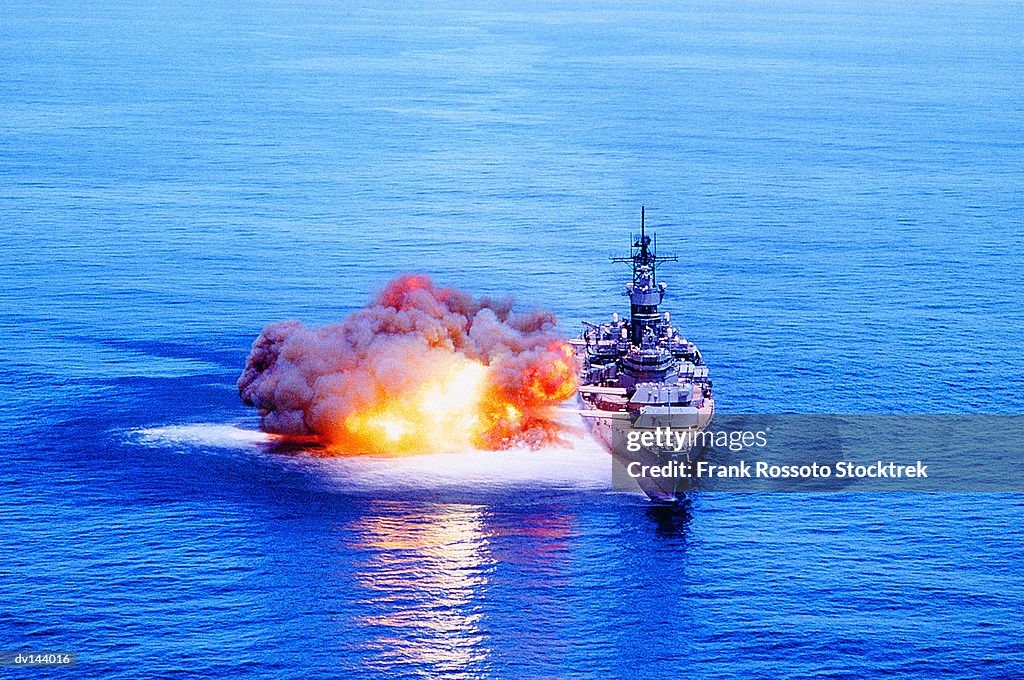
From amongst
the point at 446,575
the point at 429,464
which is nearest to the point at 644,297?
the point at 429,464

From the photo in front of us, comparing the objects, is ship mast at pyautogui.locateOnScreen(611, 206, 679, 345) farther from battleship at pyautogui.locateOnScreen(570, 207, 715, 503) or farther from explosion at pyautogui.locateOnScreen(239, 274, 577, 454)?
explosion at pyautogui.locateOnScreen(239, 274, 577, 454)

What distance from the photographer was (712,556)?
13962cm

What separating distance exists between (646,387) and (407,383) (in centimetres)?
2494

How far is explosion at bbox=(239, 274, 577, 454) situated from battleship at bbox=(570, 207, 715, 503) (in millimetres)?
5761

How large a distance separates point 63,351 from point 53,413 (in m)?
24.6

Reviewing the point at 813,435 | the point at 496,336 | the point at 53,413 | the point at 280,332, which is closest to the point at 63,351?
the point at 53,413

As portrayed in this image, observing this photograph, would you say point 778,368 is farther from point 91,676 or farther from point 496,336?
point 91,676

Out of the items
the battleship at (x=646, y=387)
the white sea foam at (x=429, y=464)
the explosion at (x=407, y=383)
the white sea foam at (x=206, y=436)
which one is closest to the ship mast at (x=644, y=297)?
the battleship at (x=646, y=387)

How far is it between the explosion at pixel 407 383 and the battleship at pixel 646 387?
5.76 meters

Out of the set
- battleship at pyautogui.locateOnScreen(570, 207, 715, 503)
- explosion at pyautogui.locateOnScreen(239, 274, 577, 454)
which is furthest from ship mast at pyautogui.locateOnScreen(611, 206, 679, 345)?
explosion at pyautogui.locateOnScreen(239, 274, 577, 454)

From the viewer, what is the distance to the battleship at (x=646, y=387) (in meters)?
158

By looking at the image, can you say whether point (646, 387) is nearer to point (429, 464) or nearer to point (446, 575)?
point (429, 464)

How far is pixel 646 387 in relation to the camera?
164m

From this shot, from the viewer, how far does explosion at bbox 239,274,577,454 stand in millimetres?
167375
